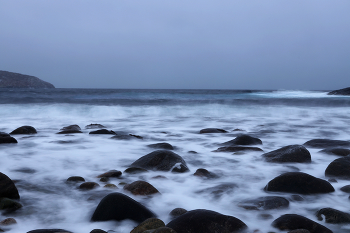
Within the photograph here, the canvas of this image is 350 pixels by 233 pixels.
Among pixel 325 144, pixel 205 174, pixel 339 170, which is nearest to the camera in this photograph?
pixel 339 170

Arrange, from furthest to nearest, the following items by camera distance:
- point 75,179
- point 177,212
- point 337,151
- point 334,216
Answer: point 337,151 → point 75,179 → point 177,212 → point 334,216

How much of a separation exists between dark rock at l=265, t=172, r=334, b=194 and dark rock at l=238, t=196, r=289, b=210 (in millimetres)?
247

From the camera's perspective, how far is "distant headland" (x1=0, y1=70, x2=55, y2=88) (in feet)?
249

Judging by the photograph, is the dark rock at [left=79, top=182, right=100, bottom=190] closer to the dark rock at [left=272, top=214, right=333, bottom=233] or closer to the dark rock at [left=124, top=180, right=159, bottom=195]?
the dark rock at [left=124, top=180, right=159, bottom=195]

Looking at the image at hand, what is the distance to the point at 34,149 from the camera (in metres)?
4.31

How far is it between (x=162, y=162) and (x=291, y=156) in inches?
65.4

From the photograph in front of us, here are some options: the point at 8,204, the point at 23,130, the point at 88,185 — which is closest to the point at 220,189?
the point at 88,185

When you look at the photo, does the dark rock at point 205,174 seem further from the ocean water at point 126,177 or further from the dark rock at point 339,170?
the dark rock at point 339,170

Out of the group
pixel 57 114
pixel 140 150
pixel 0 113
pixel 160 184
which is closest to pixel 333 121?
pixel 140 150

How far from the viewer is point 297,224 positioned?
179 centimetres

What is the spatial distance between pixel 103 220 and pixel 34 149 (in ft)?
9.50

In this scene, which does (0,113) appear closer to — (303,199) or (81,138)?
(81,138)

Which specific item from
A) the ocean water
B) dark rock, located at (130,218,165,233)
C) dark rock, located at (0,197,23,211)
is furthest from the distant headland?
dark rock, located at (130,218,165,233)

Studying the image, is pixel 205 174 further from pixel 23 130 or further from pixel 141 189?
pixel 23 130
